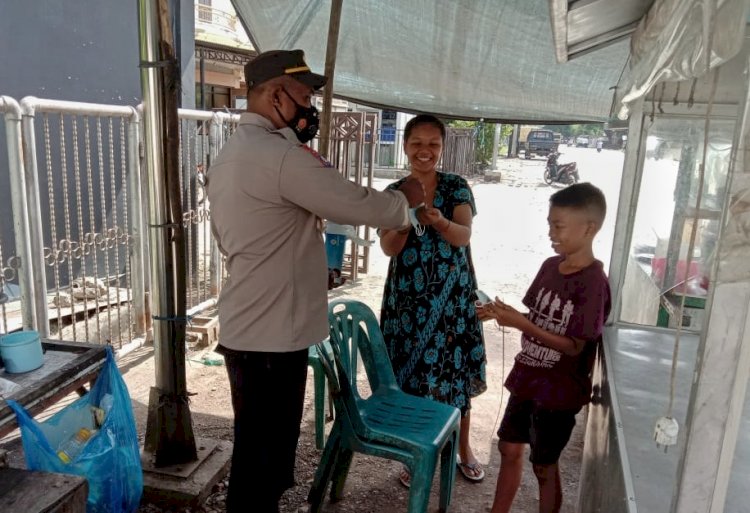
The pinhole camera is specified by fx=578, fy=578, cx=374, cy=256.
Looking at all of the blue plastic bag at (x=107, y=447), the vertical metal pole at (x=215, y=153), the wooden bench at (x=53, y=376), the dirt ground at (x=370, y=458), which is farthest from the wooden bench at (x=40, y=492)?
the vertical metal pole at (x=215, y=153)

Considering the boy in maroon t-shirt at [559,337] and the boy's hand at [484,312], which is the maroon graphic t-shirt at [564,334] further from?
the boy's hand at [484,312]

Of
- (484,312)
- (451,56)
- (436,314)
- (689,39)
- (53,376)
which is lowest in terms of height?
(53,376)

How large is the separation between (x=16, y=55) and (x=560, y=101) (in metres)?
4.25

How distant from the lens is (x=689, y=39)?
1263 mm

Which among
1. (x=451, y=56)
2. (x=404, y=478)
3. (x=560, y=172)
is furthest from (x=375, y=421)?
(x=560, y=172)

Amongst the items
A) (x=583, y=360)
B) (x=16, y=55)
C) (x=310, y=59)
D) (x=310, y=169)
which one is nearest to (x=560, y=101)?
(x=310, y=59)

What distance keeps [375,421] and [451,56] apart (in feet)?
8.84

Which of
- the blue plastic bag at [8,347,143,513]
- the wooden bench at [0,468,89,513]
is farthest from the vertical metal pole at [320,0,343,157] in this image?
the wooden bench at [0,468,89,513]

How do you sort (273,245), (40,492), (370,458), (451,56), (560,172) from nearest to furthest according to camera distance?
(40,492) → (273,245) → (370,458) → (451,56) → (560,172)

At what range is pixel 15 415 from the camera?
1.76 m

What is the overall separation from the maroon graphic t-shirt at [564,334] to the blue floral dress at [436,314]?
17.4 inches

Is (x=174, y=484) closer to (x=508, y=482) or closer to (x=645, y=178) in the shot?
(x=508, y=482)

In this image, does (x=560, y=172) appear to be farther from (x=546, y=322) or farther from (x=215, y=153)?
(x=546, y=322)

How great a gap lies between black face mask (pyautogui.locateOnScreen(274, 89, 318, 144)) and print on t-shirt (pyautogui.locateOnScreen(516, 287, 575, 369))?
1.04 metres
